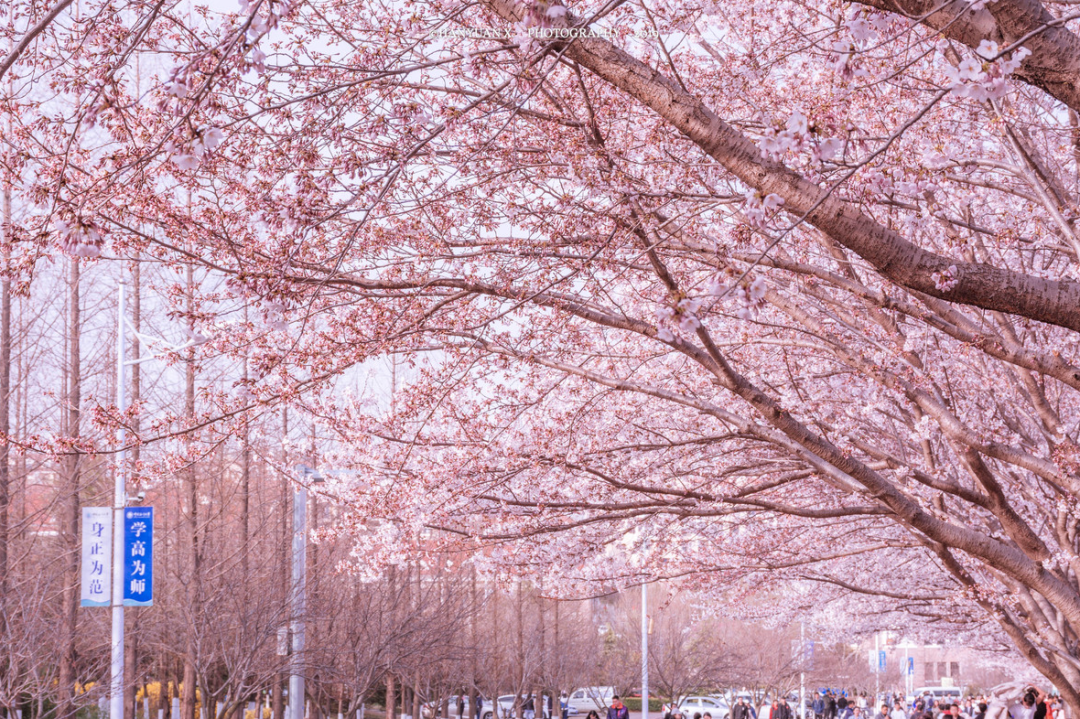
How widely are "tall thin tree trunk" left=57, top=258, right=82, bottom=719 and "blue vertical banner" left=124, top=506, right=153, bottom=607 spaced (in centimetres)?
79

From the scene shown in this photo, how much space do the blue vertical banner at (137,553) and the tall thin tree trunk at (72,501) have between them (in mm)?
790

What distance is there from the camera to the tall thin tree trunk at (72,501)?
15039 mm

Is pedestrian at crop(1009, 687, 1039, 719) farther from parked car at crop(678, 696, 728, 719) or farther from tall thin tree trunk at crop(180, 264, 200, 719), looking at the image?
parked car at crop(678, 696, 728, 719)

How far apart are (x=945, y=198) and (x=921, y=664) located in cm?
8654

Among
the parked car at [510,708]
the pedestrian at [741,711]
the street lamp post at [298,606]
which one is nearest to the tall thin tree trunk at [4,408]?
the street lamp post at [298,606]

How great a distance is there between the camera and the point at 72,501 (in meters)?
17.4

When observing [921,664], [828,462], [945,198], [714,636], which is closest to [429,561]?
[828,462]

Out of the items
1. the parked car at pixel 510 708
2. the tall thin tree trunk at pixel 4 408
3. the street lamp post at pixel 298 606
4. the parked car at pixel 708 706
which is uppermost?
the tall thin tree trunk at pixel 4 408

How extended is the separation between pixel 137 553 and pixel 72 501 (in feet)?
11.5

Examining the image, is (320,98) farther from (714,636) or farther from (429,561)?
(714,636)

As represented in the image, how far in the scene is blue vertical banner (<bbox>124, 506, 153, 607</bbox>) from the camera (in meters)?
14.6

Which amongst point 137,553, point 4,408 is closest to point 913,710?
point 137,553

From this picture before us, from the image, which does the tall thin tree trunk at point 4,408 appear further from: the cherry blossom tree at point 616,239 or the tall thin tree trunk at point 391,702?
the tall thin tree trunk at point 391,702

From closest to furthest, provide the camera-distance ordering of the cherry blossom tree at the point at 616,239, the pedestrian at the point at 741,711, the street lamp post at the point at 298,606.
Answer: the cherry blossom tree at the point at 616,239 → the street lamp post at the point at 298,606 → the pedestrian at the point at 741,711
